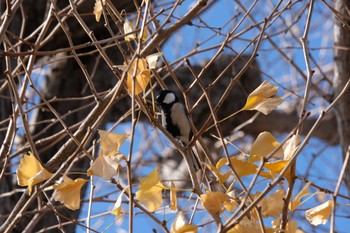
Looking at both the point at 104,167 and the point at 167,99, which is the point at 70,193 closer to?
the point at 104,167

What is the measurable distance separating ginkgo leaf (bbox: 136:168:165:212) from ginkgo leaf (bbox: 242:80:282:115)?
266mm

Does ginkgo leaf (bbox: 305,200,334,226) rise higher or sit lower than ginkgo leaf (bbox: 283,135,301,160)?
lower

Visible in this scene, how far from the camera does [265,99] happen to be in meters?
1.40

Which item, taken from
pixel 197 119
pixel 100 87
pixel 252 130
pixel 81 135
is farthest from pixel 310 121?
pixel 81 135

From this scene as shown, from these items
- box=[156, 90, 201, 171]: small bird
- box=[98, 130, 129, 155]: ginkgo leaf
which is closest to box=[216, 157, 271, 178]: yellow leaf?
box=[98, 130, 129, 155]: ginkgo leaf

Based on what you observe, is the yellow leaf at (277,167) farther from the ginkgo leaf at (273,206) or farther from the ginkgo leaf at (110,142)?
the ginkgo leaf at (110,142)

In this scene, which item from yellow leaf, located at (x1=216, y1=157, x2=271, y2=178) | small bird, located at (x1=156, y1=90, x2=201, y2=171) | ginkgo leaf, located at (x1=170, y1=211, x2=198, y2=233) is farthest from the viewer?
small bird, located at (x1=156, y1=90, x2=201, y2=171)

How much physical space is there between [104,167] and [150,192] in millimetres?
106

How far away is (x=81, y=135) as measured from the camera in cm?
184

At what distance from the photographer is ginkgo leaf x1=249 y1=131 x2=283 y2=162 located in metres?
1.29

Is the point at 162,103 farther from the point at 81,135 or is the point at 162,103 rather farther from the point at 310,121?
the point at 310,121

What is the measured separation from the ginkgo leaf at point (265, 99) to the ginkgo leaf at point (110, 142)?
29cm

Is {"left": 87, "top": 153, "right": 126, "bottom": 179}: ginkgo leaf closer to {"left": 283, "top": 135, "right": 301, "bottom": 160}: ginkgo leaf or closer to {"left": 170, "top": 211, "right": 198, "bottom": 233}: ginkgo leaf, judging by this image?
{"left": 170, "top": 211, "right": 198, "bottom": 233}: ginkgo leaf

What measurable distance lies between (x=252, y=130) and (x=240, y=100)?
366 mm
